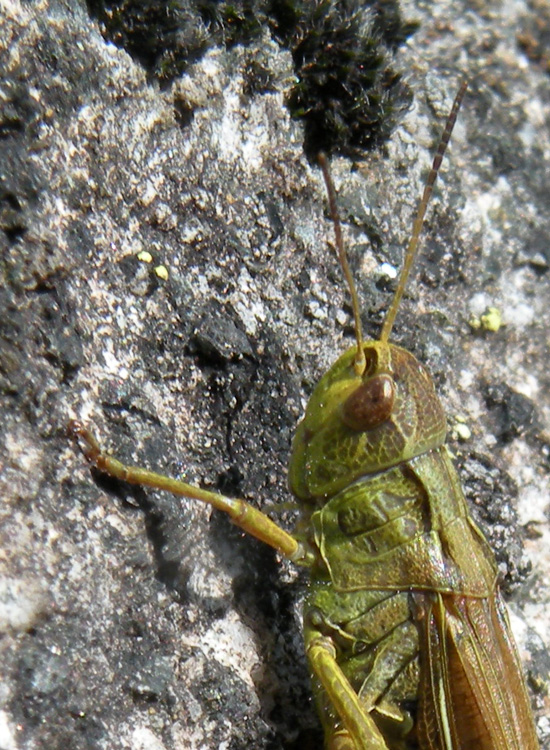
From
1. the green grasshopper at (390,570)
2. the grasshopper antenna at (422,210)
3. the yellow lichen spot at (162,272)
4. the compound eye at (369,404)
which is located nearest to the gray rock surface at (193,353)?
the yellow lichen spot at (162,272)

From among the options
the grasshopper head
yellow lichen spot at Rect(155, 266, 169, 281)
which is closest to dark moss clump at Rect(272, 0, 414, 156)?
yellow lichen spot at Rect(155, 266, 169, 281)

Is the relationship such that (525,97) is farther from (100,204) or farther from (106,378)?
(106,378)

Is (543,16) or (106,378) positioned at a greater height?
(543,16)

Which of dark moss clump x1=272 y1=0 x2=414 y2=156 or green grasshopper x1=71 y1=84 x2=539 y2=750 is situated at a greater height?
dark moss clump x1=272 y1=0 x2=414 y2=156

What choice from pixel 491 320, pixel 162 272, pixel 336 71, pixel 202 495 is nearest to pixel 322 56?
pixel 336 71

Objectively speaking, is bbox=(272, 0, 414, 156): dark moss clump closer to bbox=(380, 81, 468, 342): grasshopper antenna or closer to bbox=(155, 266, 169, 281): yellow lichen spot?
bbox=(380, 81, 468, 342): grasshopper antenna

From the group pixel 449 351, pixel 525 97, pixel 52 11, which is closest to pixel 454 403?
pixel 449 351
